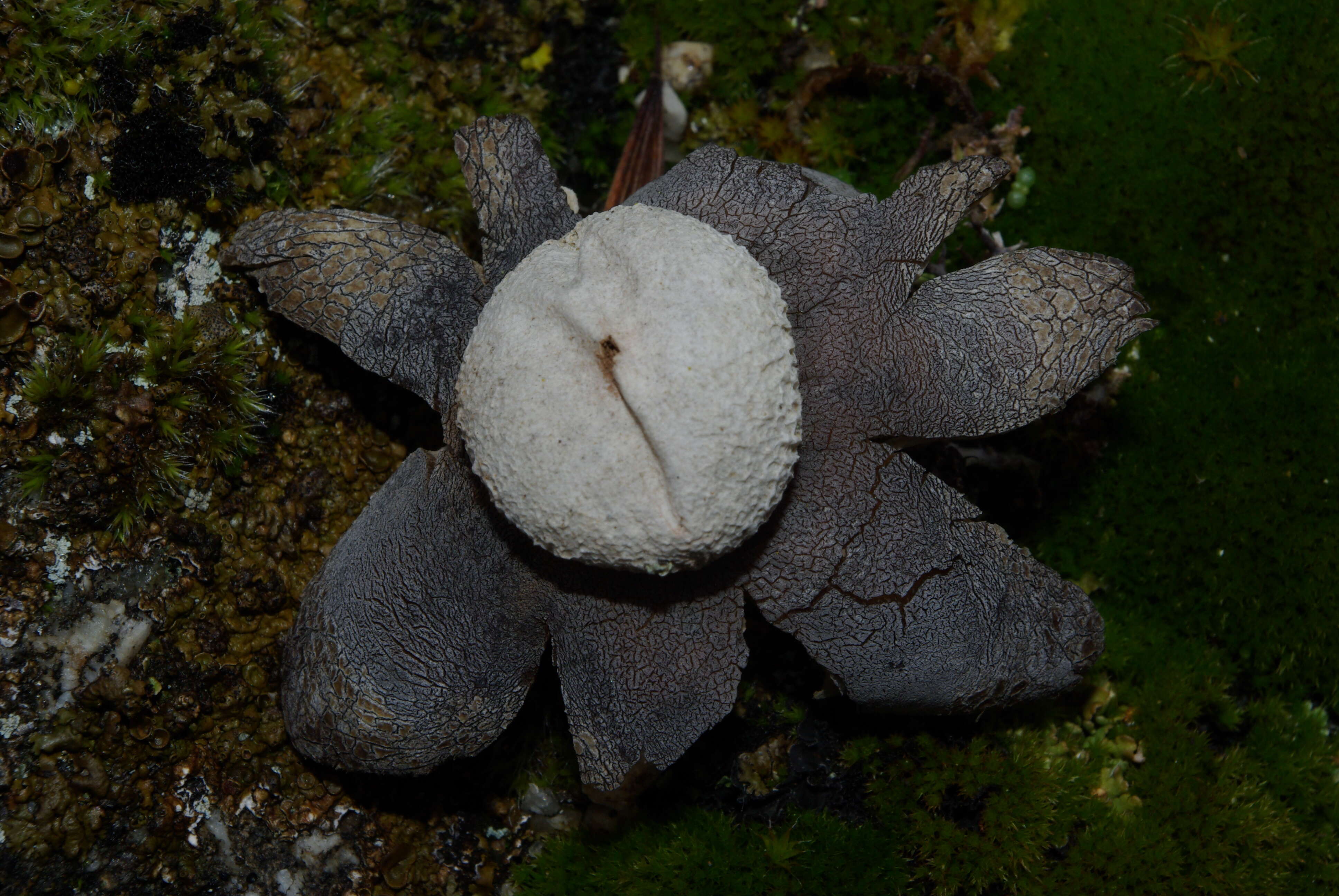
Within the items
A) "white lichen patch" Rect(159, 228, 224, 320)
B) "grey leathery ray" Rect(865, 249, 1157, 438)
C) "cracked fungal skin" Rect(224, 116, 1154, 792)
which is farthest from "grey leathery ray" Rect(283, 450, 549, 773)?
"grey leathery ray" Rect(865, 249, 1157, 438)

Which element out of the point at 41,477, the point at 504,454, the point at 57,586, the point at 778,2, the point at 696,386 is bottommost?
the point at 57,586

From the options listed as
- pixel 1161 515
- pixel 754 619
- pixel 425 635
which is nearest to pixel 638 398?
pixel 425 635

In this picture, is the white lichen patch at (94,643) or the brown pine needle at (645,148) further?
the brown pine needle at (645,148)

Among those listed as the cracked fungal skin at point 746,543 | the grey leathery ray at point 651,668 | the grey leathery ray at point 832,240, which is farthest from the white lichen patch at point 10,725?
the grey leathery ray at point 832,240

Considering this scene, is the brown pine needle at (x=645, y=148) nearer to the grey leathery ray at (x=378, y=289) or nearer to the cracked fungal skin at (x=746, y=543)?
Result: the cracked fungal skin at (x=746, y=543)

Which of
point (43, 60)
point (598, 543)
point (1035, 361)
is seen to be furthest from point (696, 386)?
point (43, 60)

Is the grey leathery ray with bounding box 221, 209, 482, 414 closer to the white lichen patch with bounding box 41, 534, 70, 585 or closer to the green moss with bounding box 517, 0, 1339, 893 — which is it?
the white lichen patch with bounding box 41, 534, 70, 585

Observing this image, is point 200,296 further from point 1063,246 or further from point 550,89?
point 1063,246

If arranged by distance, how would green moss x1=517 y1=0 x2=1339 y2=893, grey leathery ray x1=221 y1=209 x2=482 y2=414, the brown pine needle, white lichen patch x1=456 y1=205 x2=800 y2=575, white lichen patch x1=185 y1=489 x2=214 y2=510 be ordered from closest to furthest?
white lichen patch x1=456 y1=205 x2=800 y2=575, grey leathery ray x1=221 y1=209 x2=482 y2=414, white lichen patch x1=185 y1=489 x2=214 y2=510, green moss x1=517 y1=0 x2=1339 y2=893, the brown pine needle
